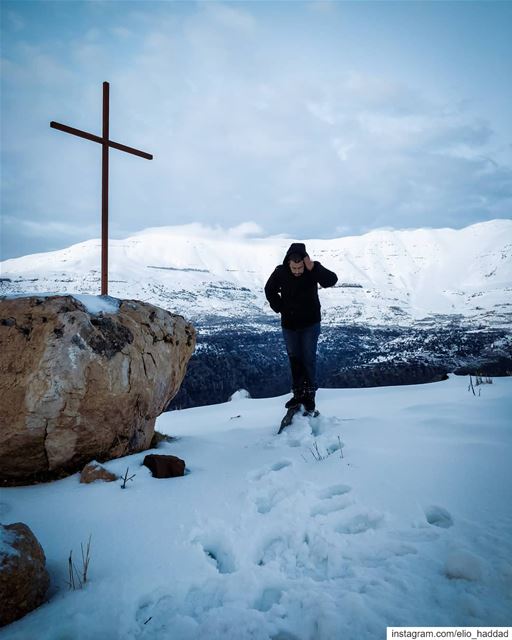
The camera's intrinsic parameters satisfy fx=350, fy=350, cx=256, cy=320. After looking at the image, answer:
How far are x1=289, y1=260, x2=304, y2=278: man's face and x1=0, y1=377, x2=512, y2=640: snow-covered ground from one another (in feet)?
5.75

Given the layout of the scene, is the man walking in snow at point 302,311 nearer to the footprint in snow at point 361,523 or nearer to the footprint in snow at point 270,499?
the footprint in snow at point 270,499

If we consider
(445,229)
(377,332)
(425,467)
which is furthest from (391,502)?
(445,229)

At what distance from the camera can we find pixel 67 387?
2672 mm

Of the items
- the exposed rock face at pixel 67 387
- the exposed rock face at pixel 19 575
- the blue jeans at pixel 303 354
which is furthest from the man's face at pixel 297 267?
the exposed rock face at pixel 19 575

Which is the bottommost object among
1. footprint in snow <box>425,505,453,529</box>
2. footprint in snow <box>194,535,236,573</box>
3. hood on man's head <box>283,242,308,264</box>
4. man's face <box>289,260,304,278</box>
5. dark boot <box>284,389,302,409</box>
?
footprint in snow <box>194,535,236,573</box>

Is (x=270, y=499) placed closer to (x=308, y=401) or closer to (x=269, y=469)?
(x=269, y=469)

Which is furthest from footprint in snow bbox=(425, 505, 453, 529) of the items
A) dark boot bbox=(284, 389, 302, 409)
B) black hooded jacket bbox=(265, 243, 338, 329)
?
black hooded jacket bbox=(265, 243, 338, 329)

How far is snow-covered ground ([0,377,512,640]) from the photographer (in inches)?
49.6

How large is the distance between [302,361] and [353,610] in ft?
9.02

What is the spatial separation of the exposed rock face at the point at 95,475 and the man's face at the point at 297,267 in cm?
254

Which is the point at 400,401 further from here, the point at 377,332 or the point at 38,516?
the point at 377,332

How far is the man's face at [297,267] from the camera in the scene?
3.76m

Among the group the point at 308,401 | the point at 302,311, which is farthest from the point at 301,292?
the point at 308,401

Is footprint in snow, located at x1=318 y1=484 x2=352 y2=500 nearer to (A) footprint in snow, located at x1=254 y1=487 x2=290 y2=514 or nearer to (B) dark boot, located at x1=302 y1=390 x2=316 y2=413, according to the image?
(A) footprint in snow, located at x1=254 y1=487 x2=290 y2=514
